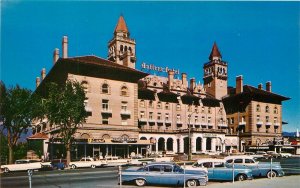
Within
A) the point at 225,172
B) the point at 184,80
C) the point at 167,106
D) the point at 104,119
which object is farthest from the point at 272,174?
the point at 184,80

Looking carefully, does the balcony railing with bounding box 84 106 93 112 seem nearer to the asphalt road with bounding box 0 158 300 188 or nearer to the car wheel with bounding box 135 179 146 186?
the asphalt road with bounding box 0 158 300 188

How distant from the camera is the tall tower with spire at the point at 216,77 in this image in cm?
8738

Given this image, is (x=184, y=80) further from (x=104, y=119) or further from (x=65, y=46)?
(x=65, y=46)

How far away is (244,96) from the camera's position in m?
83.7

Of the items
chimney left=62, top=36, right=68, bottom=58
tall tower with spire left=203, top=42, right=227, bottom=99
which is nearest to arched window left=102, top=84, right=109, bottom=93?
chimney left=62, top=36, right=68, bottom=58

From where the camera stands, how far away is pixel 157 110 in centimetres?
7419

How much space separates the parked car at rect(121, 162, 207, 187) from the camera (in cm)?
2122

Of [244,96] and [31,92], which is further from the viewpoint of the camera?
[244,96]

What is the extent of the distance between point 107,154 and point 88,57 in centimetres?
1723

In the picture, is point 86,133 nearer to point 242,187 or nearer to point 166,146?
point 166,146

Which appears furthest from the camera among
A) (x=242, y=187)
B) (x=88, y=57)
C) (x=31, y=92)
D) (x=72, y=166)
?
(x=88, y=57)

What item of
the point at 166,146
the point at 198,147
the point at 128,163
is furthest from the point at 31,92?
the point at 198,147

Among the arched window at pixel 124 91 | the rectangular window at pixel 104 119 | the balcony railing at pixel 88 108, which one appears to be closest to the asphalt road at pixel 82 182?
the balcony railing at pixel 88 108

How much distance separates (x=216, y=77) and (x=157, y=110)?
70.4 ft
